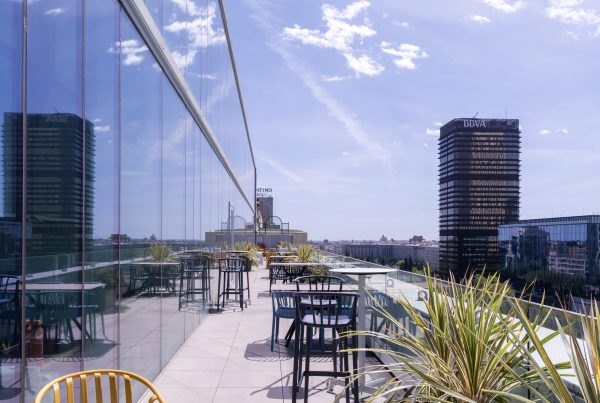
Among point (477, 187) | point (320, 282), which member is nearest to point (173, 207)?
point (320, 282)

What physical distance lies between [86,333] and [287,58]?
22.5 meters

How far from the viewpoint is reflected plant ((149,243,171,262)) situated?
5.37 metres

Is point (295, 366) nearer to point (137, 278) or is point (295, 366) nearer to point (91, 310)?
point (137, 278)

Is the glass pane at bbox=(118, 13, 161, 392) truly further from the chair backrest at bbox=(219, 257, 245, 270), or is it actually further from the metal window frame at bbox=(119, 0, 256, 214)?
the chair backrest at bbox=(219, 257, 245, 270)

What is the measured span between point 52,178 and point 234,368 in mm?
3758

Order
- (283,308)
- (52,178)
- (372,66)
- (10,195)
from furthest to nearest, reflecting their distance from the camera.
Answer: (372,66) → (283,308) → (52,178) → (10,195)

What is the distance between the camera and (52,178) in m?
2.80

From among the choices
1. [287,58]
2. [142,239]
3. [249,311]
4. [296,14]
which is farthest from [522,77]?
[142,239]

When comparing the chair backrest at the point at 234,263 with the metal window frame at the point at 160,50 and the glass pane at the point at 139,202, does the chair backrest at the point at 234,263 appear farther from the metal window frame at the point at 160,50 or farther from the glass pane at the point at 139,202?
the glass pane at the point at 139,202

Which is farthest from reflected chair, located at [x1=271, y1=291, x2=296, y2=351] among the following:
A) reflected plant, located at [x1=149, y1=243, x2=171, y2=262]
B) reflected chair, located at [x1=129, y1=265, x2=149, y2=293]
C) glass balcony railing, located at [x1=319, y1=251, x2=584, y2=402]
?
reflected chair, located at [x1=129, y1=265, x2=149, y2=293]

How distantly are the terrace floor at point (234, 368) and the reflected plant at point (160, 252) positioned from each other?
123 cm

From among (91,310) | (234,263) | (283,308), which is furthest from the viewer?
(234,263)

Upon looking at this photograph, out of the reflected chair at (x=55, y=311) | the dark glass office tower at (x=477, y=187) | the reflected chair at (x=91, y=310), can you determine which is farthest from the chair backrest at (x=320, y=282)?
the dark glass office tower at (x=477, y=187)

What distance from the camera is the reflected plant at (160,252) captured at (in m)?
5.37
